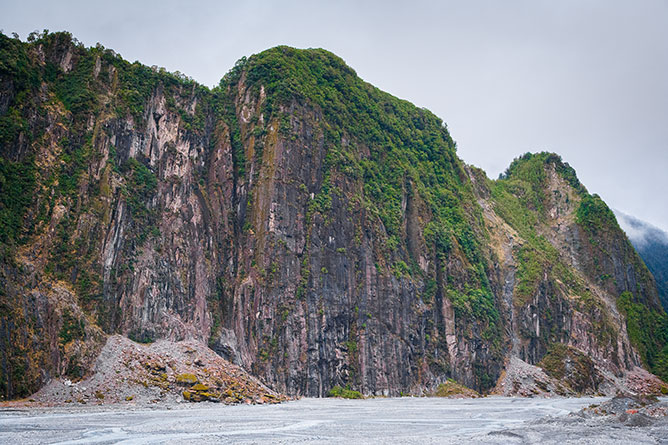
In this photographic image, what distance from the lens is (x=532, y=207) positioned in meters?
141

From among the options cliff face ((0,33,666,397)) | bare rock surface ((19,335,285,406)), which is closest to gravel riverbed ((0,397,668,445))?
bare rock surface ((19,335,285,406))

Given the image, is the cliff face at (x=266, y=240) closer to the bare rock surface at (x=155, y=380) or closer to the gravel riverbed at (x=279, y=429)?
the bare rock surface at (x=155, y=380)

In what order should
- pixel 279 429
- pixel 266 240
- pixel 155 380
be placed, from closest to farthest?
1. pixel 279 429
2. pixel 155 380
3. pixel 266 240

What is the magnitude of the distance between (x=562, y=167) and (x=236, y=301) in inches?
4332

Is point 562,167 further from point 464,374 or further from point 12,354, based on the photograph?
point 12,354

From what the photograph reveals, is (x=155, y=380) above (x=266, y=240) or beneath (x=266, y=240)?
beneath

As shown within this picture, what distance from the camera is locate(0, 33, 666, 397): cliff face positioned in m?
52.3

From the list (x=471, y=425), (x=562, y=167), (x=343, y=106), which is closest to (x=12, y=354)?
(x=471, y=425)

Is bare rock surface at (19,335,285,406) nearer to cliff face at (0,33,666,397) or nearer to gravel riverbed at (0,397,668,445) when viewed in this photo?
cliff face at (0,33,666,397)

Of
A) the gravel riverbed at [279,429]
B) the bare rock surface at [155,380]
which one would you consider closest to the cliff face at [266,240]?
the bare rock surface at [155,380]

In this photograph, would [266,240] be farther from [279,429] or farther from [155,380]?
[279,429]

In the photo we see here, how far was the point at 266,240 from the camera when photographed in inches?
2889

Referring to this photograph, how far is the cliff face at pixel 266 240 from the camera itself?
172ft

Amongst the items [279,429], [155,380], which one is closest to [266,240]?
[155,380]
